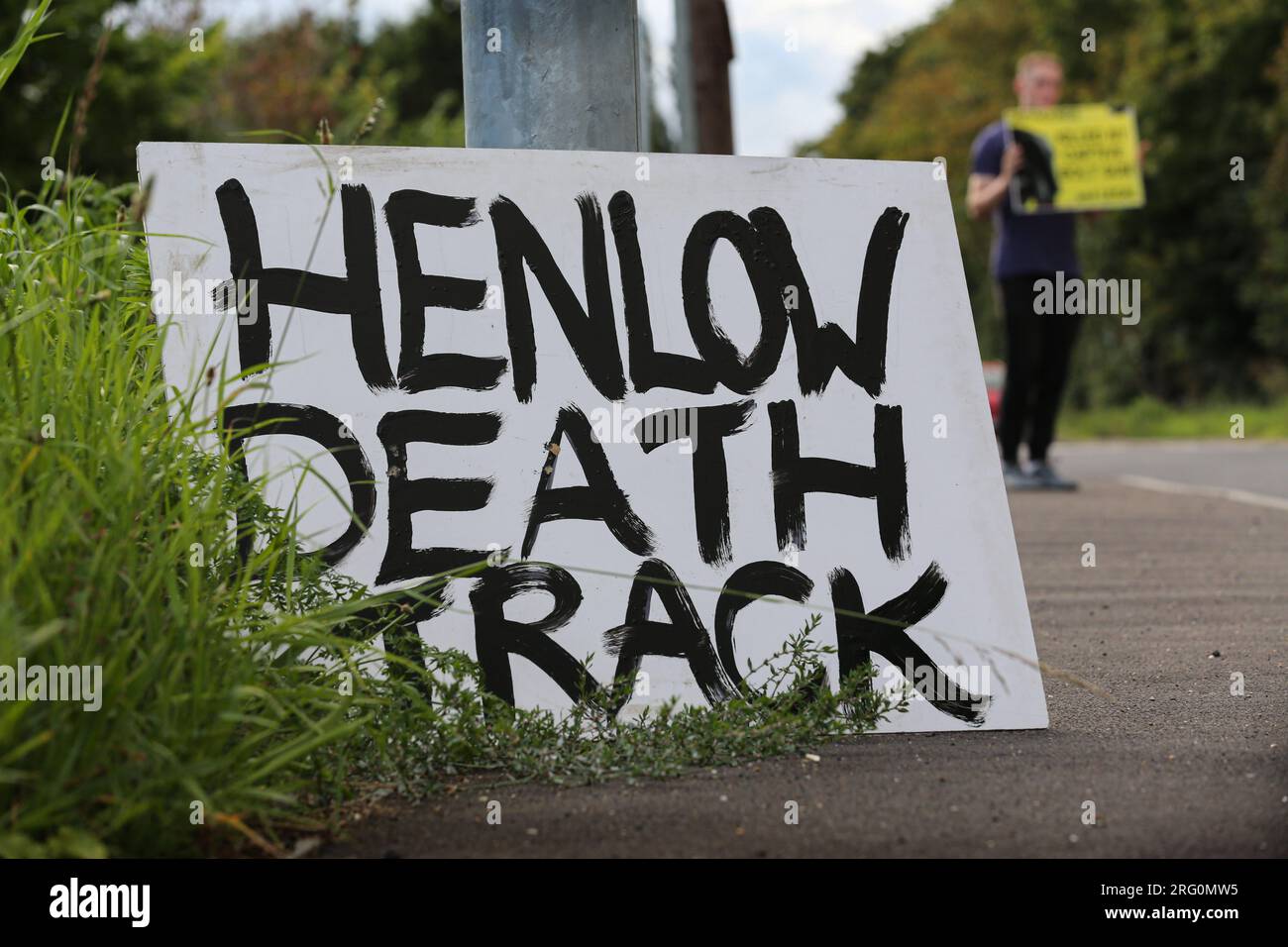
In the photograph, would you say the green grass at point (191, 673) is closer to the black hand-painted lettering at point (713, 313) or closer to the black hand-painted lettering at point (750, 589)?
the black hand-painted lettering at point (750, 589)

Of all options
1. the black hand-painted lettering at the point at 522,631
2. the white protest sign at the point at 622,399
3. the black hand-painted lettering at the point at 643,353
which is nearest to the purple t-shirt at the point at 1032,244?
the white protest sign at the point at 622,399

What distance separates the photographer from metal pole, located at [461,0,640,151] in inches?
133

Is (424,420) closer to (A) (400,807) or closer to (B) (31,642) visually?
(A) (400,807)

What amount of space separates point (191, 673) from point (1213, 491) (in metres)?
7.40

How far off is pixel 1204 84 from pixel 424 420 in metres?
27.3

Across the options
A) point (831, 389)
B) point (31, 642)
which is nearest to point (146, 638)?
point (31, 642)

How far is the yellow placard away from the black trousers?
0.45m

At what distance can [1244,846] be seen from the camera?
2109mm

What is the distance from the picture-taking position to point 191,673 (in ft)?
6.90

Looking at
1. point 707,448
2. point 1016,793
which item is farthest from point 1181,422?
point 1016,793

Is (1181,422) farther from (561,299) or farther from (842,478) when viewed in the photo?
(561,299)

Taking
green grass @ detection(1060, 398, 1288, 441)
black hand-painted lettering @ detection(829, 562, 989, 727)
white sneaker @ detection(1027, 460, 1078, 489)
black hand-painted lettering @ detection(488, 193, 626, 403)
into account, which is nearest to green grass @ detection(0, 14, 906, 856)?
black hand-painted lettering @ detection(829, 562, 989, 727)

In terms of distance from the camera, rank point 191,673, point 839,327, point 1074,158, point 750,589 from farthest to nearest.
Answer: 1. point 1074,158
2. point 839,327
3. point 750,589
4. point 191,673

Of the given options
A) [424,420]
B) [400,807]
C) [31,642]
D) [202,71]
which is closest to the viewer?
[31,642]
